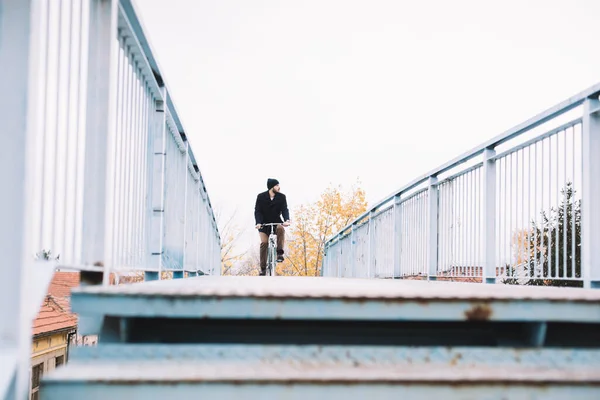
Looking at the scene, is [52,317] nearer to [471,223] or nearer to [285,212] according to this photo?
[285,212]

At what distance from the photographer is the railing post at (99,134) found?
9.33 feet

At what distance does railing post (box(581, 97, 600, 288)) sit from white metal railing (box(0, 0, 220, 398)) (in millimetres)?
2773

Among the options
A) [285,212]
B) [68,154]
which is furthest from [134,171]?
[285,212]

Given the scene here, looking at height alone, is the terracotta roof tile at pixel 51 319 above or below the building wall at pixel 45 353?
above

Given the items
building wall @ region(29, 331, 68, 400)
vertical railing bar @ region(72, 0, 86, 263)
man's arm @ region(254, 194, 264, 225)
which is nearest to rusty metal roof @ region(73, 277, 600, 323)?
vertical railing bar @ region(72, 0, 86, 263)

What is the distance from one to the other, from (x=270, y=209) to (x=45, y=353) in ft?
44.4

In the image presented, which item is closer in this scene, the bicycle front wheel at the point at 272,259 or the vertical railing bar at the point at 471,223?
the vertical railing bar at the point at 471,223

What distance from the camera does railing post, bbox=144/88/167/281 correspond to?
4348 millimetres

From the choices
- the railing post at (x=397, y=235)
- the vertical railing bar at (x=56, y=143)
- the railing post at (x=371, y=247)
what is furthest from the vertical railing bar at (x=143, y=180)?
the railing post at (x=371, y=247)

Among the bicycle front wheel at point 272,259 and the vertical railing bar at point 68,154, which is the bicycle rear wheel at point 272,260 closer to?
the bicycle front wheel at point 272,259

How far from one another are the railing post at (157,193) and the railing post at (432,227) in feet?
12.5

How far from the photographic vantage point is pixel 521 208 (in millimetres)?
5445

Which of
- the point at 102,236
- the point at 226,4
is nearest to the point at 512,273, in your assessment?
the point at 102,236

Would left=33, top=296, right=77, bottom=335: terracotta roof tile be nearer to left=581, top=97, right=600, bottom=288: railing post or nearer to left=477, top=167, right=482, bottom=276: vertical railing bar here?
left=477, top=167, right=482, bottom=276: vertical railing bar
